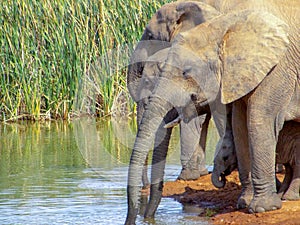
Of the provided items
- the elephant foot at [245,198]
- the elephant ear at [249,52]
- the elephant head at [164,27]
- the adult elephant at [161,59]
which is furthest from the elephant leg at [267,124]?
the adult elephant at [161,59]

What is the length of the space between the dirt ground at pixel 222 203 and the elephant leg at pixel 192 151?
0.36ft

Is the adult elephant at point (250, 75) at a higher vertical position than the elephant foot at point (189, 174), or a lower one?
higher

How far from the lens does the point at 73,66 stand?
1600 centimetres

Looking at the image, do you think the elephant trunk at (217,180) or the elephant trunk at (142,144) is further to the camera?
the elephant trunk at (217,180)

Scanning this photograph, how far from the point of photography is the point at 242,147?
8.23 meters

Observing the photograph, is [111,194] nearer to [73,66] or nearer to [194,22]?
[194,22]

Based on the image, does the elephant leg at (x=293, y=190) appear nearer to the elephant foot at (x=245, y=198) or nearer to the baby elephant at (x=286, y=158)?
the baby elephant at (x=286, y=158)

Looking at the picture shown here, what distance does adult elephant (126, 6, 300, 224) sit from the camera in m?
7.61

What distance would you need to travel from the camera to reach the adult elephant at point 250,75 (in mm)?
7613

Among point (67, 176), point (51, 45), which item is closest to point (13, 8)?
point (51, 45)

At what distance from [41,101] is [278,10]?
8899mm

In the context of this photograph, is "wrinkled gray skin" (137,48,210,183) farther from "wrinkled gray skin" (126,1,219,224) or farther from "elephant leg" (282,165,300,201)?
"elephant leg" (282,165,300,201)

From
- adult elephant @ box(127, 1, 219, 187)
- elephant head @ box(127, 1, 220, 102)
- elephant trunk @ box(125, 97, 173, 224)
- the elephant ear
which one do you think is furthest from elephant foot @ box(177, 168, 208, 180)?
elephant trunk @ box(125, 97, 173, 224)

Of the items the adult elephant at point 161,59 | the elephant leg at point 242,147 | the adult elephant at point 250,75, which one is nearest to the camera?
the adult elephant at point 250,75
